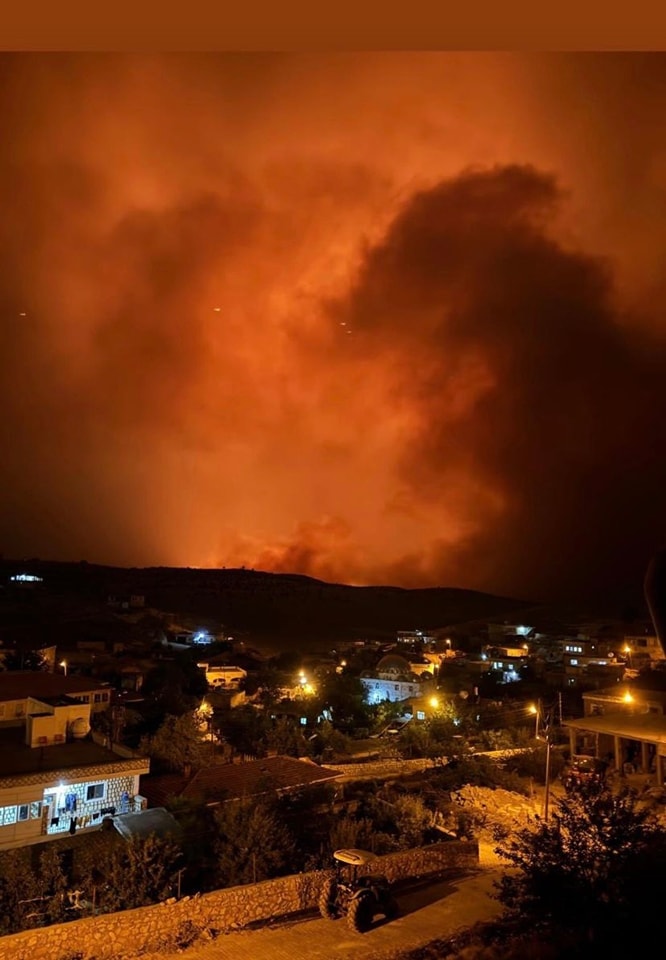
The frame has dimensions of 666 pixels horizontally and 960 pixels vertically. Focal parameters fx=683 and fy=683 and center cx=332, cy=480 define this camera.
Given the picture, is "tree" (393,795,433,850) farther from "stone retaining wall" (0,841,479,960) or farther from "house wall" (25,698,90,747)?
"house wall" (25,698,90,747)

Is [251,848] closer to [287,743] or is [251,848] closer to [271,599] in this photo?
[287,743]

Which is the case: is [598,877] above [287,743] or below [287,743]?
above

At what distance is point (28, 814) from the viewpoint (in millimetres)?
11250

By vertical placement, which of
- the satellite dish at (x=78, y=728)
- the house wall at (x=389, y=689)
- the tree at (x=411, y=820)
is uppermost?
the satellite dish at (x=78, y=728)

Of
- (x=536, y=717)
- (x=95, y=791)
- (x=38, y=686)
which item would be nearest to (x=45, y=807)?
(x=95, y=791)

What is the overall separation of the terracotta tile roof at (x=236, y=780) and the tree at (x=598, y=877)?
6740 millimetres

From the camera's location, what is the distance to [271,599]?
222ft

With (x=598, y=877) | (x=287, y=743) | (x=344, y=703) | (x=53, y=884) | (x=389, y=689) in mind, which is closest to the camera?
(x=598, y=877)

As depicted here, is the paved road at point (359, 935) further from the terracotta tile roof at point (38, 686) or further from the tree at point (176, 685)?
the tree at point (176, 685)

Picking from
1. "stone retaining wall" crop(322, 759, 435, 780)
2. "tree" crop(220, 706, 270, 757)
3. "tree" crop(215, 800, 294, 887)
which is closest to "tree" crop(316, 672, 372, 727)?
"tree" crop(220, 706, 270, 757)

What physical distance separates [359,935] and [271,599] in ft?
199

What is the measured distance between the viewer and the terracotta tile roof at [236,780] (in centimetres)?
1247

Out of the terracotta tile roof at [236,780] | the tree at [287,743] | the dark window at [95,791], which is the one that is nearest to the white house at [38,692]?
the tree at [287,743]

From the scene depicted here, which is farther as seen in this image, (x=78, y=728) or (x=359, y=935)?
(x=78, y=728)
